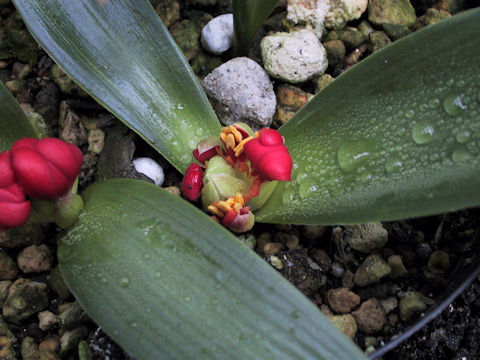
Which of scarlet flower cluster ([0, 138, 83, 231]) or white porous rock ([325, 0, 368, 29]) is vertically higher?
scarlet flower cluster ([0, 138, 83, 231])

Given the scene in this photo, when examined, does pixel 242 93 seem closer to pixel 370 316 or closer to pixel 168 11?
pixel 168 11

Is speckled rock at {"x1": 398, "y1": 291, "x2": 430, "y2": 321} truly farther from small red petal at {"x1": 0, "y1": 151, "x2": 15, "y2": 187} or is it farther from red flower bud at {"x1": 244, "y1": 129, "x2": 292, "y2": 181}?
small red petal at {"x1": 0, "y1": 151, "x2": 15, "y2": 187}

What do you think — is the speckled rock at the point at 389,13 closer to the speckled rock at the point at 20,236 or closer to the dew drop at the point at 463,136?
the dew drop at the point at 463,136

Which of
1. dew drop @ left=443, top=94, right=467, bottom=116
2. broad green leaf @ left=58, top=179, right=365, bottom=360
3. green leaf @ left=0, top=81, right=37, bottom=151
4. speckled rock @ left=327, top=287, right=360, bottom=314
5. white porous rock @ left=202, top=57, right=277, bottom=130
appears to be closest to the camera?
broad green leaf @ left=58, top=179, right=365, bottom=360

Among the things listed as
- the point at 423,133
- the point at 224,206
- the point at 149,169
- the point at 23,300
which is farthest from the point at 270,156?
the point at 23,300

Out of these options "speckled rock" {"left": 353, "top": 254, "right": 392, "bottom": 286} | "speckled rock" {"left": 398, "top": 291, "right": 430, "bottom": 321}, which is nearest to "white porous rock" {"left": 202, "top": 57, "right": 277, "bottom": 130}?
"speckled rock" {"left": 353, "top": 254, "right": 392, "bottom": 286}

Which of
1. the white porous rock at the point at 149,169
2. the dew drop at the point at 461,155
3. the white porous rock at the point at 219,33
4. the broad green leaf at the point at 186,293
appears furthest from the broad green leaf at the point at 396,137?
the white porous rock at the point at 219,33
